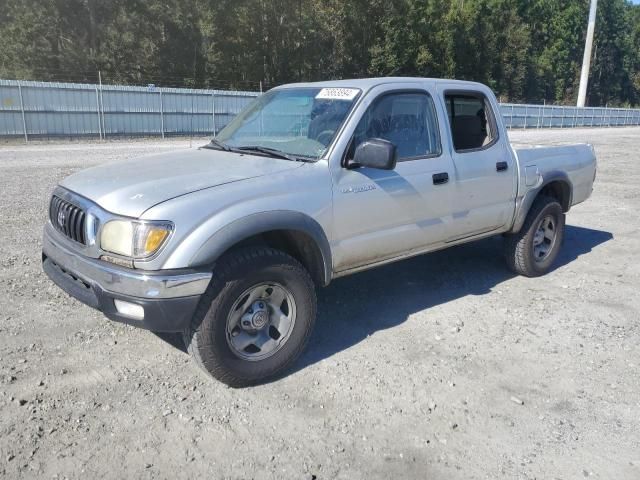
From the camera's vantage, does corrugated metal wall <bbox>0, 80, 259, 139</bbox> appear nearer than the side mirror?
No

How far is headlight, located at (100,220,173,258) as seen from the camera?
312cm

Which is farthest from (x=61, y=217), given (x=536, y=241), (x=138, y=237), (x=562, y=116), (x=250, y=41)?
(x=562, y=116)

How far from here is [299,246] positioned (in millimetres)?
3859

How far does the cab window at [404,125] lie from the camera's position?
414 centimetres

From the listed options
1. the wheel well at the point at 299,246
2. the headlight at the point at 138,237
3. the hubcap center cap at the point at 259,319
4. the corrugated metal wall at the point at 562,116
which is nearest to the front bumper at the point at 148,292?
the headlight at the point at 138,237

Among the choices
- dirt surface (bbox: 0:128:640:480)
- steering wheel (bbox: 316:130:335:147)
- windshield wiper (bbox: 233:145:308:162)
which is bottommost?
dirt surface (bbox: 0:128:640:480)

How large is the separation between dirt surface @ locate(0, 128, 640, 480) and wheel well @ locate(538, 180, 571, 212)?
108 cm

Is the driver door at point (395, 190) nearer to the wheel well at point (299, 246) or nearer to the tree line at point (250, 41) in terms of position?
the wheel well at point (299, 246)

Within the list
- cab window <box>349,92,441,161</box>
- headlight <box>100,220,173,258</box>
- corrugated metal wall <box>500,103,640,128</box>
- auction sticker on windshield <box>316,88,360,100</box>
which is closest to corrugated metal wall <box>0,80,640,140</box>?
auction sticker on windshield <box>316,88,360,100</box>

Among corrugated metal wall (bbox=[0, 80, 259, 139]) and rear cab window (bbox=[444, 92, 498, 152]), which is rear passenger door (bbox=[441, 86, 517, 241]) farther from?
corrugated metal wall (bbox=[0, 80, 259, 139])

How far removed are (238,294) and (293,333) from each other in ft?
1.77

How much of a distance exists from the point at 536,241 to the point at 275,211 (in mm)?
3555

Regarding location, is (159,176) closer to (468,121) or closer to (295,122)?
(295,122)

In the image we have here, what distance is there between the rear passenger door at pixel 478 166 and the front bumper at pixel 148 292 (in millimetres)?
2483
